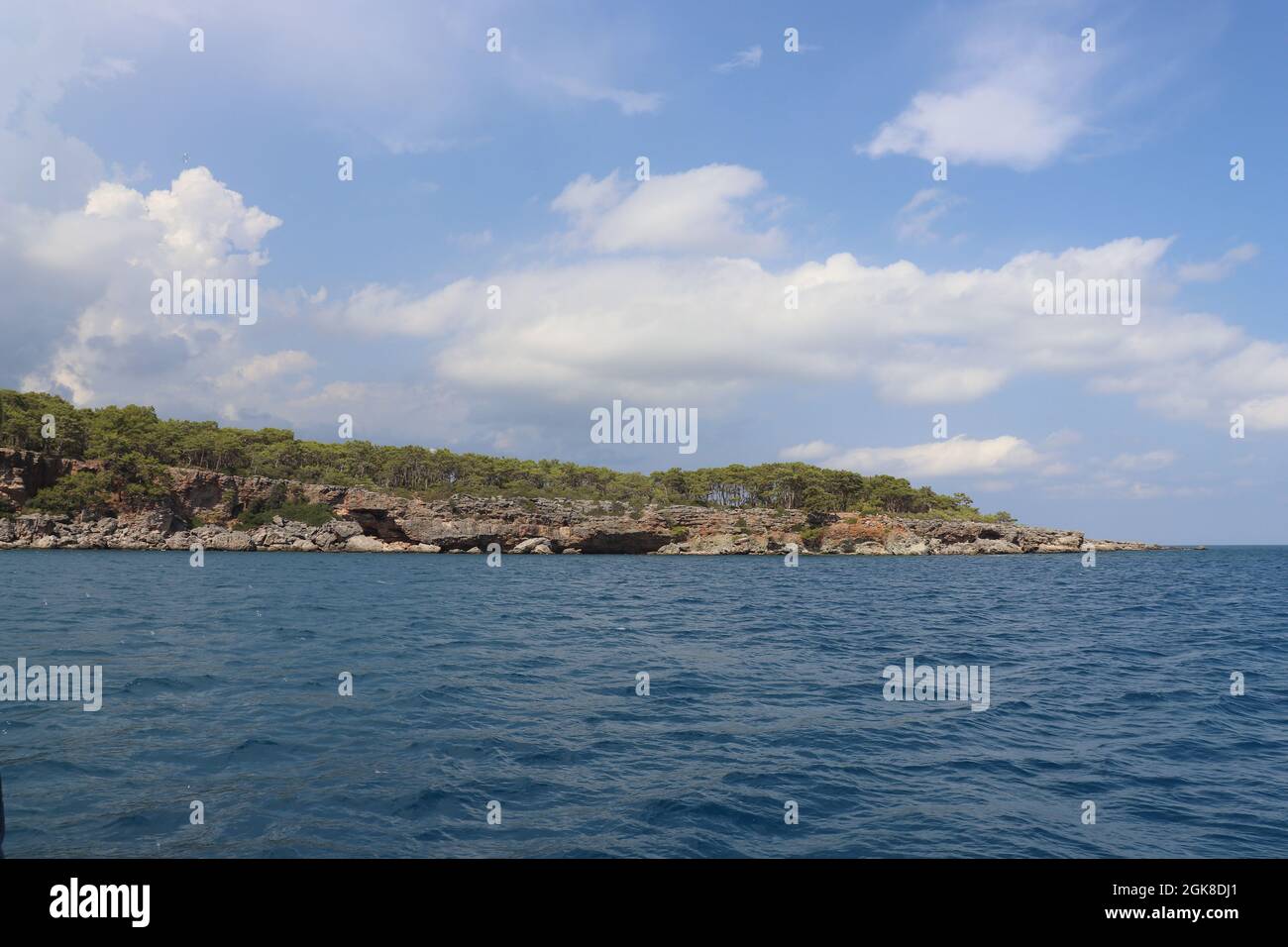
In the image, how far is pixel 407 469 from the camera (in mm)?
147250

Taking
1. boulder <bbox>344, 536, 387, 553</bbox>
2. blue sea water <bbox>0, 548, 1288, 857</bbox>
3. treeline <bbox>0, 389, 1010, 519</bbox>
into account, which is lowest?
boulder <bbox>344, 536, 387, 553</bbox>

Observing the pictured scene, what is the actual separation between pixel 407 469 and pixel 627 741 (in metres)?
141

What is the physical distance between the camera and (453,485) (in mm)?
138125

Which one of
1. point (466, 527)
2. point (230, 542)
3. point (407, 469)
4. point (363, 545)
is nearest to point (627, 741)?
point (466, 527)

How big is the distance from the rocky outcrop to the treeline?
288 inches

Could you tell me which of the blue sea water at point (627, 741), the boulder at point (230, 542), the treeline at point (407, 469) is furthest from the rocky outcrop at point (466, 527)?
the blue sea water at point (627, 741)

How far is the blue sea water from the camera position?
400 inches

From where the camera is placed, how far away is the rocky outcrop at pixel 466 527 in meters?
106

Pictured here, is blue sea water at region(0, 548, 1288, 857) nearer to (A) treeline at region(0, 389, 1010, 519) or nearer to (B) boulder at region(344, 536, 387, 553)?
(B) boulder at region(344, 536, 387, 553)

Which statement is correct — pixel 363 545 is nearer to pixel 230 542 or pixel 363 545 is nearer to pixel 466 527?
pixel 466 527

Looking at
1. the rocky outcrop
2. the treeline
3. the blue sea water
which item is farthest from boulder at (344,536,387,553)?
the blue sea water

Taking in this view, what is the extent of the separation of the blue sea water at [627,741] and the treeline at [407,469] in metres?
101
